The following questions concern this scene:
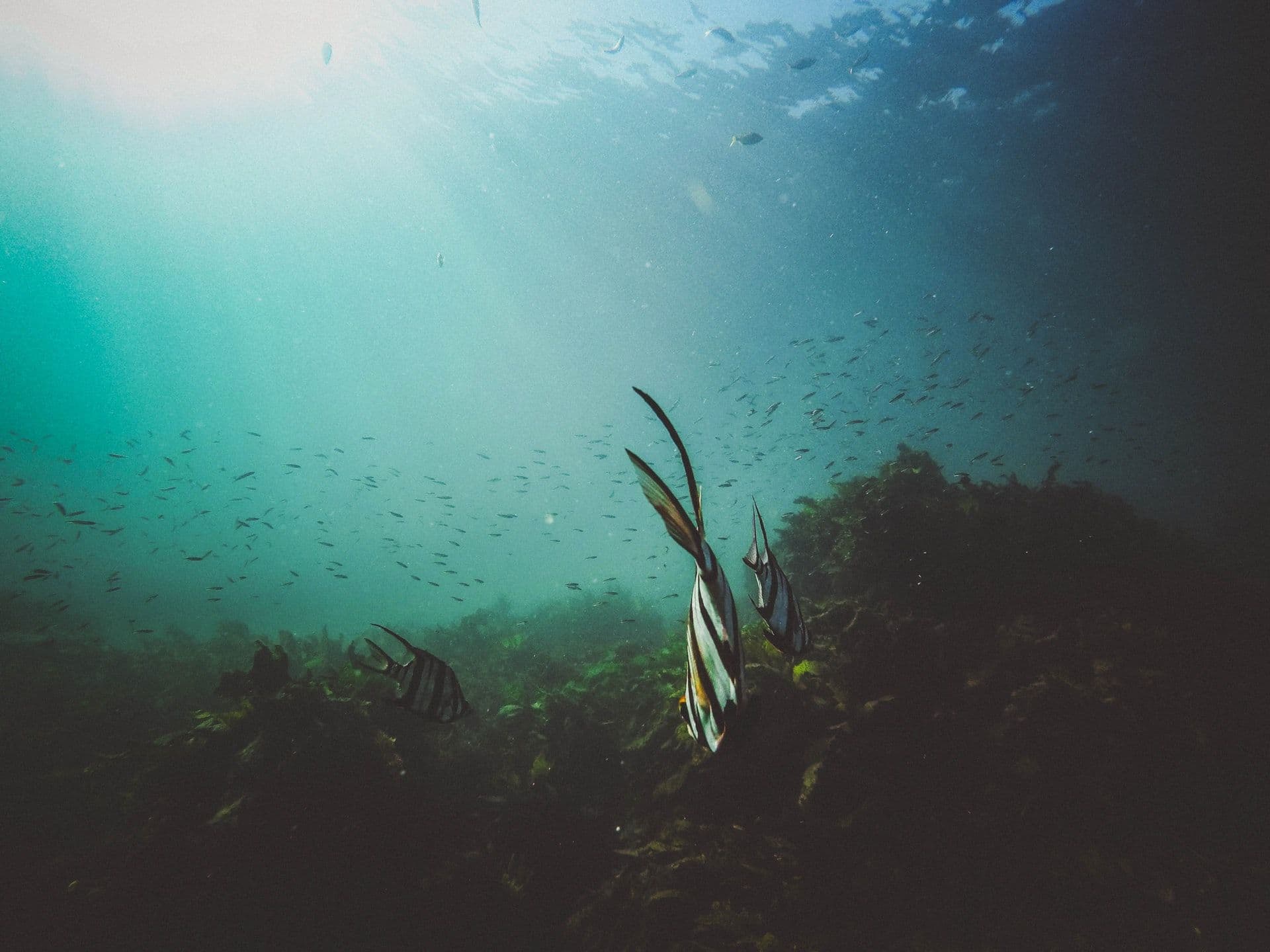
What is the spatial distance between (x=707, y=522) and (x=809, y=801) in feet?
60.2

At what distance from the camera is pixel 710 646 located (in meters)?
1.45

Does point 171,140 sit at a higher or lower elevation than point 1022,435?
higher

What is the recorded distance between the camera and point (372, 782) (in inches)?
217

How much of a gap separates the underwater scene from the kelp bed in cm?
4

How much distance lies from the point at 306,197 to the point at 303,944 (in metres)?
56.6

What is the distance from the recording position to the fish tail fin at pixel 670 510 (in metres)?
1.26

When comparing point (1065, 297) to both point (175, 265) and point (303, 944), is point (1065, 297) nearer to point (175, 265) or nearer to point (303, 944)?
point (303, 944)

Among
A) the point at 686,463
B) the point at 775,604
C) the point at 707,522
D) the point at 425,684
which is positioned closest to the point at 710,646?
the point at 686,463

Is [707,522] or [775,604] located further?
[707,522]

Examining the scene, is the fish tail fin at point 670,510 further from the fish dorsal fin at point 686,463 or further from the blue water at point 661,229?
the blue water at point 661,229

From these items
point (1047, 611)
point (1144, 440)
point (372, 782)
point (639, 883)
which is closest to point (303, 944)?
point (372, 782)

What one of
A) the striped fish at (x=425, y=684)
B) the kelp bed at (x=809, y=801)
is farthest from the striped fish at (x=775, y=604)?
the striped fish at (x=425, y=684)

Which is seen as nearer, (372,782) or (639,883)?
(639,883)

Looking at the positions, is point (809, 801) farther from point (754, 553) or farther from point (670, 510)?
point (670, 510)
